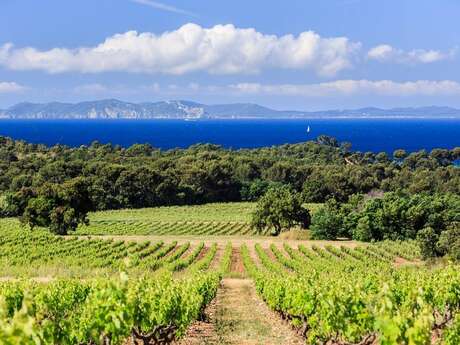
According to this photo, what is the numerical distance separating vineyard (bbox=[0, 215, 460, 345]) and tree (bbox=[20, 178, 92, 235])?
4.08m

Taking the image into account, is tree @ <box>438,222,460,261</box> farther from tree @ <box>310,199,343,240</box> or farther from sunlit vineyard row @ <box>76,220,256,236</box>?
sunlit vineyard row @ <box>76,220,256,236</box>

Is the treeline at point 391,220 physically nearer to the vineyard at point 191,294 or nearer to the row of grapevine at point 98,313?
the vineyard at point 191,294

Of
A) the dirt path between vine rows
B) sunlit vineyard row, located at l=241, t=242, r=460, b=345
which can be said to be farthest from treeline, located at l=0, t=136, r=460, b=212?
sunlit vineyard row, located at l=241, t=242, r=460, b=345

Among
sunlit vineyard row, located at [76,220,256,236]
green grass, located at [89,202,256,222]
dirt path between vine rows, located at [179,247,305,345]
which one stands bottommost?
green grass, located at [89,202,256,222]

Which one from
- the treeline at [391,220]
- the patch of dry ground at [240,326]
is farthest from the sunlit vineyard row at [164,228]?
the patch of dry ground at [240,326]

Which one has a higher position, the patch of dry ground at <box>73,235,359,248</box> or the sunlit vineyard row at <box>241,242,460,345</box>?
the sunlit vineyard row at <box>241,242,460,345</box>

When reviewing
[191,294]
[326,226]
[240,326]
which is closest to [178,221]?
[326,226]

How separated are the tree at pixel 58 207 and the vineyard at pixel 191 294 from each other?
4.08m

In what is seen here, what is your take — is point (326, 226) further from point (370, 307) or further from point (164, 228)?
point (370, 307)

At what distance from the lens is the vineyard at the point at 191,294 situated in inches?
373

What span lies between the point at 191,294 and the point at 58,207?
124 ft

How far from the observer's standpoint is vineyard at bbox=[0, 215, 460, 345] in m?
9.47

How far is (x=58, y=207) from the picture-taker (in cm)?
5216

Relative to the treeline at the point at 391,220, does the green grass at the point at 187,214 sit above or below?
below
